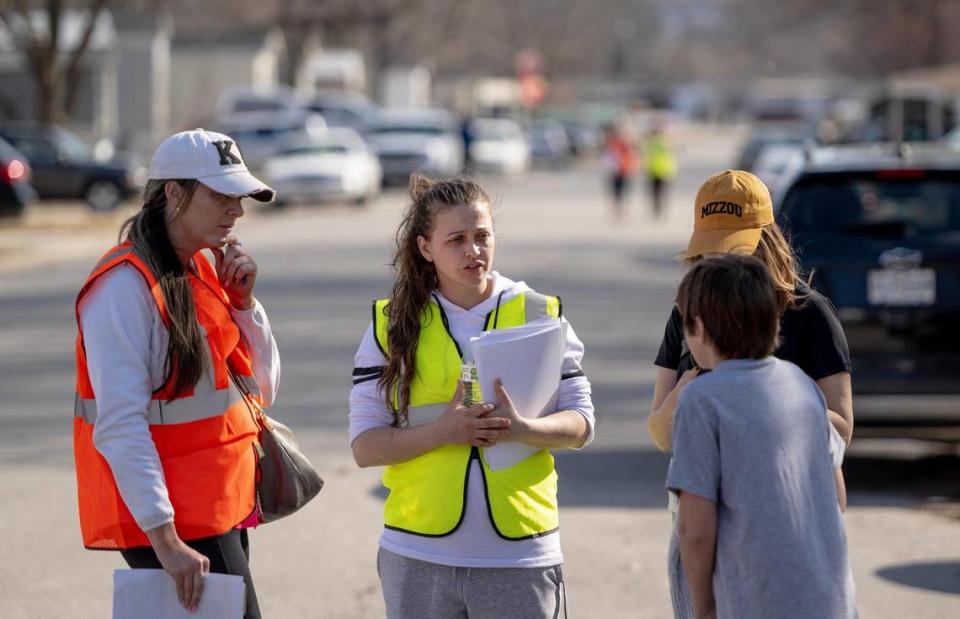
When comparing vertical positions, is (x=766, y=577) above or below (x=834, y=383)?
below

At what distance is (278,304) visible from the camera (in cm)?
1689

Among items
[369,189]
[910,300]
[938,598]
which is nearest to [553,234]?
[369,189]

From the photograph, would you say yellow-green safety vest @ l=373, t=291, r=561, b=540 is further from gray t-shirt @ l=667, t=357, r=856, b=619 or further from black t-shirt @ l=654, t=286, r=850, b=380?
gray t-shirt @ l=667, t=357, r=856, b=619

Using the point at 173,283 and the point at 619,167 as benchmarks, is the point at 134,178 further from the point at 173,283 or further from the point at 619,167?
the point at 173,283

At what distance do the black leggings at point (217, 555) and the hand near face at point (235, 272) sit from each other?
0.62 metres

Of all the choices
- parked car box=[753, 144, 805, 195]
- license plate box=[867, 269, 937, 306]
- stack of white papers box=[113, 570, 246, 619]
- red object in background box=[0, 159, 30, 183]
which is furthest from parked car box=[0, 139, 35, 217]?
stack of white papers box=[113, 570, 246, 619]

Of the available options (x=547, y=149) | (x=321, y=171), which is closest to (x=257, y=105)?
(x=547, y=149)

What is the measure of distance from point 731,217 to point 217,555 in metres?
1.55

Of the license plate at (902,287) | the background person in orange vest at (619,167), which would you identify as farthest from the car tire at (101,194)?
the license plate at (902,287)

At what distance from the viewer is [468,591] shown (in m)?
3.86

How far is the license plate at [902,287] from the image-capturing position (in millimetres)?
8273

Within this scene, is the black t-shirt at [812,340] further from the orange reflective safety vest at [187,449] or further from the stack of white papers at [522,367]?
the orange reflective safety vest at [187,449]

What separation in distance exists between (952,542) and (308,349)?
726cm

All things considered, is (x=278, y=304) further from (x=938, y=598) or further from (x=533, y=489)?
(x=533, y=489)
